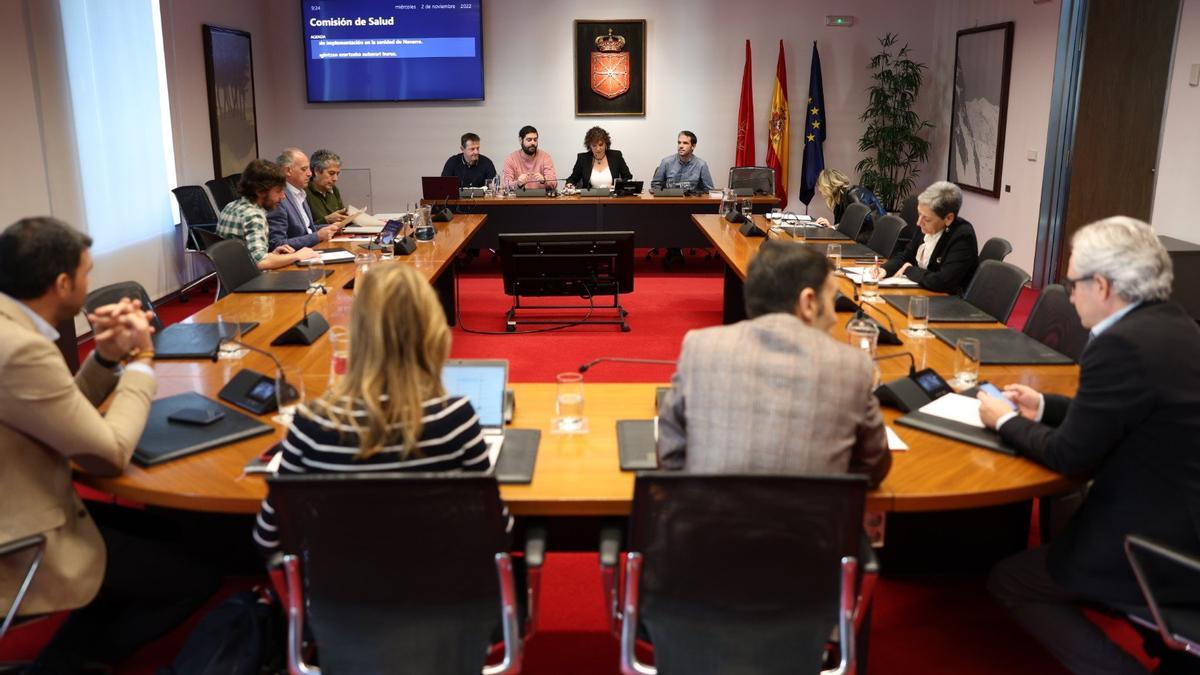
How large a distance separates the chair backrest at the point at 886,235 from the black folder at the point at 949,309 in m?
1.41

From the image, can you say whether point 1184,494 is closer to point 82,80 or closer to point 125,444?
point 125,444

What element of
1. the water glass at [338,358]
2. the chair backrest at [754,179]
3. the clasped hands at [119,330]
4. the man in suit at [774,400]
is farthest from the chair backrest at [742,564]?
the chair backrest at [754,179]

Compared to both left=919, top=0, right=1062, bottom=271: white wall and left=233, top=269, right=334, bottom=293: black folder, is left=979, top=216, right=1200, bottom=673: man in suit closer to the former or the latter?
left=233, top=269, right=334, bottom=293: black folder

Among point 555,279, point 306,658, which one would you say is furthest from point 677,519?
point 555,279

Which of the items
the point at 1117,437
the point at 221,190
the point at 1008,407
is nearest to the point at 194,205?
the point at 221,190

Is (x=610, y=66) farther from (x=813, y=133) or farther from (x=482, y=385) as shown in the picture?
(x=482, y=385)

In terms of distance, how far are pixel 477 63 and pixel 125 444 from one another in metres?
8.41

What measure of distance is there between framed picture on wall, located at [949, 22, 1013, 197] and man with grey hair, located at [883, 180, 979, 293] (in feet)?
13.6

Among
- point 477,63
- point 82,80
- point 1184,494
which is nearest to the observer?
point 1184,494

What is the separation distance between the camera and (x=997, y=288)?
A: 13.3 ft

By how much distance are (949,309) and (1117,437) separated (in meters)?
1.84

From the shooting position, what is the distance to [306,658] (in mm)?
2041

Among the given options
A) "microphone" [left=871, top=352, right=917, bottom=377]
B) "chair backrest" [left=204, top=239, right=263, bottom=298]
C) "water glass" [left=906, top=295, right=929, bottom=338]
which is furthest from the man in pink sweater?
"microphone" [left=871, top=352, right=917, bottom=377]

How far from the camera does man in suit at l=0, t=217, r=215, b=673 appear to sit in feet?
6.91
